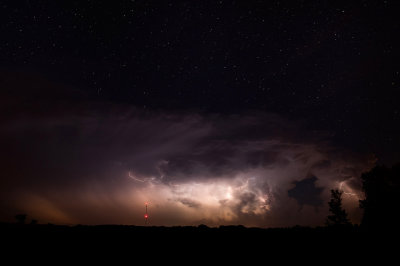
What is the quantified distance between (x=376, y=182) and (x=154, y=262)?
138 ft

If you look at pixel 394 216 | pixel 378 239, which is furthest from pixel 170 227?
pixel 394 216

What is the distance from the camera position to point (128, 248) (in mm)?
3342

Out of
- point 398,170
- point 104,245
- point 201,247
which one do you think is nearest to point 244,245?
→ point 201,247

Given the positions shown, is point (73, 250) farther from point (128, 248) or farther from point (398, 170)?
point (398, 170)

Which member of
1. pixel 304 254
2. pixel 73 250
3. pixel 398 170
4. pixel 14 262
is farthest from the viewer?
pixel 398 170

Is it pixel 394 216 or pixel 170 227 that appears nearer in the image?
pixel 170 227

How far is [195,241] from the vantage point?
12.3ft

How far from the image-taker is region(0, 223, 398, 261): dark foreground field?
3191 mm

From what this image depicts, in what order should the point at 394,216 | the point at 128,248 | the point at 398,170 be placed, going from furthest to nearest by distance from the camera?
the point at 398,170 → the point at 394,216 → the point at 128,248

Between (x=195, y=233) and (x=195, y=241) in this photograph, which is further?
(x=195, y=233)

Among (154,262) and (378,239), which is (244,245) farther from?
(378,239)

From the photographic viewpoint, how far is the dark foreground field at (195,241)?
3.19 meters

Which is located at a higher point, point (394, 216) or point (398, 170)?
point (398, 170)

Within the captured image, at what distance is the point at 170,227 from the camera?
13.6ft
